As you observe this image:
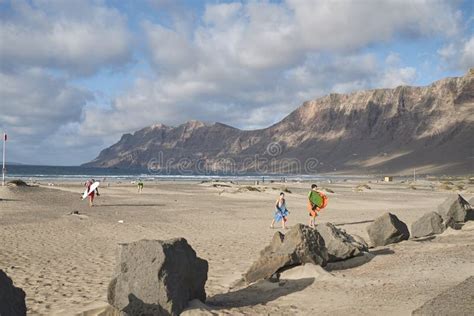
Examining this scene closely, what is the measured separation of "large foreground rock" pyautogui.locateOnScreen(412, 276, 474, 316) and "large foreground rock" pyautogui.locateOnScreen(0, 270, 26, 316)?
4330 mm

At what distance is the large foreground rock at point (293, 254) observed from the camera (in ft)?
28.8

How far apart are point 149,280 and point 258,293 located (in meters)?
2.40

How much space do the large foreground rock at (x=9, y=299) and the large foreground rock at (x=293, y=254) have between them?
4.39 m

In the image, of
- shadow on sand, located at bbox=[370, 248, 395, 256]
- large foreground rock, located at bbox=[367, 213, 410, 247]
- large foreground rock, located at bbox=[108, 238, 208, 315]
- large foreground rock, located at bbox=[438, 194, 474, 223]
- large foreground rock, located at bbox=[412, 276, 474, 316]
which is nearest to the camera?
large foreground rock, located at bbox=[412, 276, 474, 316]

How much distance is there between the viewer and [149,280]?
620 centimetres

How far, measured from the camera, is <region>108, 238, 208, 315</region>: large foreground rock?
618 cm

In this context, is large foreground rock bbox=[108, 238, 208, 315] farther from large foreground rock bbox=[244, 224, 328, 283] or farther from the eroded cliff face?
the eroded cliff face

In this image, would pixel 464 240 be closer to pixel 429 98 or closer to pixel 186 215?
pixel 186 215

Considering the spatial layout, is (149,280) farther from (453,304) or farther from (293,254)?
(453,304)

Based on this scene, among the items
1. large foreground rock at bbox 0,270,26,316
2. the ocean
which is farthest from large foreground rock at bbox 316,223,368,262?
the ocean

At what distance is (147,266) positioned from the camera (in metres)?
6.22

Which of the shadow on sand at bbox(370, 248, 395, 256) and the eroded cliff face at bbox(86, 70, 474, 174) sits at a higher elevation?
the eroded cliff face at bbox(86, 70, 474, 174)

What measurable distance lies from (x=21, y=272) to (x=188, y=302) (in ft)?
16.1

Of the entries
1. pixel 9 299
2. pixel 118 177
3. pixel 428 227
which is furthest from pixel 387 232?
pixel 118 177
